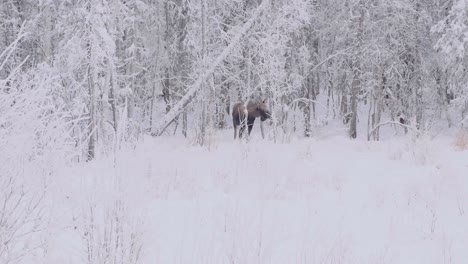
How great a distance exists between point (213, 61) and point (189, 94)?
149cm

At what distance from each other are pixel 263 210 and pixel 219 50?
13677 millimetres

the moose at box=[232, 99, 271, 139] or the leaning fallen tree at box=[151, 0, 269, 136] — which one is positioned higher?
the leaning fallen tree at box=[151, 0, 269, 136]

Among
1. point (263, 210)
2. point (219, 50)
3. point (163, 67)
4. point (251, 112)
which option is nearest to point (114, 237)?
point (263, 210)

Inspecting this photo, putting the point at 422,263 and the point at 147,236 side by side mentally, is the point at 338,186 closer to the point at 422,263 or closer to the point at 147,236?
the point at 422,263

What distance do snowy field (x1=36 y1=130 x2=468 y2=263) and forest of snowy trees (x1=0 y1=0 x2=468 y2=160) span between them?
10.9 ft

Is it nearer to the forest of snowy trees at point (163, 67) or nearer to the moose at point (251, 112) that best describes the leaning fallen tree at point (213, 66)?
the forest of snowy trees at point (163, 67)

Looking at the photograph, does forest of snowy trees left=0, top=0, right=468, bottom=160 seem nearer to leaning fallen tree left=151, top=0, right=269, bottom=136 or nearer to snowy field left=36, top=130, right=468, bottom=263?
leaning fallen tree left=151, top=0, right=269, bottom=136

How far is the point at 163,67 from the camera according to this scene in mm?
26047

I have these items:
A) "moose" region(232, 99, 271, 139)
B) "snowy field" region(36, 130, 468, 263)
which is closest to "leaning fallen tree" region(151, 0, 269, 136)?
"moose" region(232, 99, 271, 139)

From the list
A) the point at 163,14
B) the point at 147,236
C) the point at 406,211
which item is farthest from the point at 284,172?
the point at 163,14

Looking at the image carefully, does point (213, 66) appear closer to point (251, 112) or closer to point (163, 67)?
point (251, 112)

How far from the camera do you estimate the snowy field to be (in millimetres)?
3541

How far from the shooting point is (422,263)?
434cm

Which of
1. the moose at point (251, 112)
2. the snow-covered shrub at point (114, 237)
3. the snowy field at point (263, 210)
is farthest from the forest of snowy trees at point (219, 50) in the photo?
the snow-covered shrub at point (114, 237)
